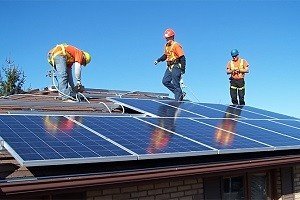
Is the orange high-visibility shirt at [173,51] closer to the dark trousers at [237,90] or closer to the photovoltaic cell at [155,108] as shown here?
the photovoltaic cell at [155,108]

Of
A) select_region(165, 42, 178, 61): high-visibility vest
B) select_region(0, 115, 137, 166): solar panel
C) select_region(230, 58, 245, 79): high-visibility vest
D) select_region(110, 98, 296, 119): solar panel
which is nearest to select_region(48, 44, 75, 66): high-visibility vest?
select_region(110, 98, 296, 119): solar panel

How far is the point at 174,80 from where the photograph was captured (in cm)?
1188

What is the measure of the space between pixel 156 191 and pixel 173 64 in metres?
5.86

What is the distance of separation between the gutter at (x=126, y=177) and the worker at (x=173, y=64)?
4869 millimetres

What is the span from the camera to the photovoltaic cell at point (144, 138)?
6.14 meters

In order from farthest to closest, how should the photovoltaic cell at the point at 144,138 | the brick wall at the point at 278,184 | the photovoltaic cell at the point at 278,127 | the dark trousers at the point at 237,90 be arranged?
the dark trousers at the point at 237,90, the photovoltaic cell at the point at 278,127, the brick wall at the point at 278,184, the photovoltaic cell at the point at 144,138

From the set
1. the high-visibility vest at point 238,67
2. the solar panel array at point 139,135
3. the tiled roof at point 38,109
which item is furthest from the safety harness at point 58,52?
the high-visibility vest at point 238,67

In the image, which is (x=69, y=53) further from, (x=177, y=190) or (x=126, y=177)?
(x=126, y=177)

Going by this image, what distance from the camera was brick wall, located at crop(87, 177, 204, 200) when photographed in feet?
19.4

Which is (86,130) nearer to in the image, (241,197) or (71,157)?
(71,157)

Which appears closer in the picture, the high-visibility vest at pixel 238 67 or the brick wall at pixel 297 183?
the brick wall at pixel 297 183

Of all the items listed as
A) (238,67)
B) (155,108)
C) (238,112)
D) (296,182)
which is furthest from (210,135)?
(238,67)

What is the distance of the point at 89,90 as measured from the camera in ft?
46.6

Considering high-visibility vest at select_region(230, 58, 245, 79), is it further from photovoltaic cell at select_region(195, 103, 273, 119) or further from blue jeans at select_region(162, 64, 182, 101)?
blue jeans at select_region(162, 64, 182, 101)
